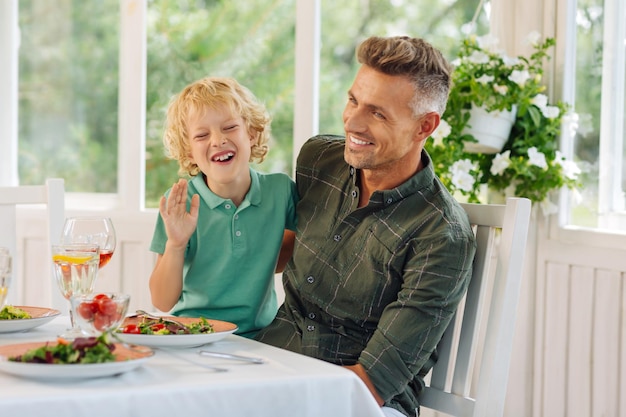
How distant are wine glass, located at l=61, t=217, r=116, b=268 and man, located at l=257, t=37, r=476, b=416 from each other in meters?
0.48

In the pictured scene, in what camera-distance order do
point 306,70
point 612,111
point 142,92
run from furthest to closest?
1. point 142,92
2. point 306,70
3. point 612,111

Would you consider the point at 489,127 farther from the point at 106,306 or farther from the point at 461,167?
the point at 106,306

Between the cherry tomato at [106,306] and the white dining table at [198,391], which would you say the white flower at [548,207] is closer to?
the white dining table at [198,391]

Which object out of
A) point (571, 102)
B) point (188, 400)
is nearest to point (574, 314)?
point (571, 102)

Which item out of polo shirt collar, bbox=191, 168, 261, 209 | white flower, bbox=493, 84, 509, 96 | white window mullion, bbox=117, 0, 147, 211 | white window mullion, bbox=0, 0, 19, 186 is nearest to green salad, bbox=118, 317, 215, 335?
polo shirt collar, bbox=191, 168, 261, 209

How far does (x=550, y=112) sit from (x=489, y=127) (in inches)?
7.6

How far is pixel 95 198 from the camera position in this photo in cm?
381

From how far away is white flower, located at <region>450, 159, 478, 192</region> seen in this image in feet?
9.44

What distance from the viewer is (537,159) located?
9.25ft

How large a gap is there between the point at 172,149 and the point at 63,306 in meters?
0.44

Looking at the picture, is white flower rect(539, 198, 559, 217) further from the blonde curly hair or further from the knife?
the knife

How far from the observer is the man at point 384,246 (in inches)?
69.1

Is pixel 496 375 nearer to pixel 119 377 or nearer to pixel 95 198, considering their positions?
pixel 119 377

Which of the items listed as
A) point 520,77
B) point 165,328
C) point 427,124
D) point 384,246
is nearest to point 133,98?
point 520,77
